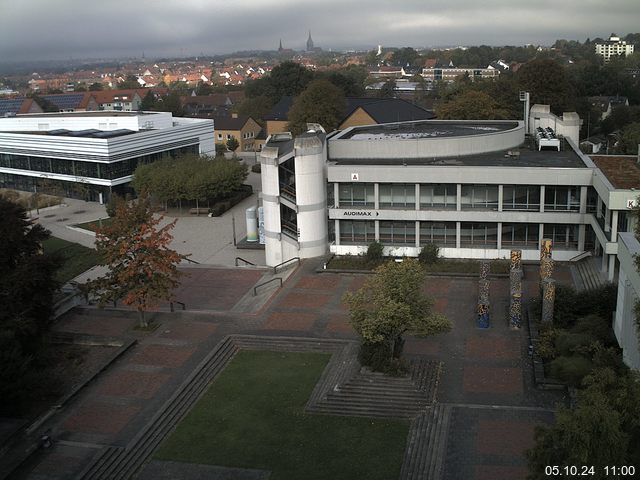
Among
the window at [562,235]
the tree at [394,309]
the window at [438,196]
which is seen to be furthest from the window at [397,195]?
the tree at [394,309]

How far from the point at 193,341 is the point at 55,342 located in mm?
6122

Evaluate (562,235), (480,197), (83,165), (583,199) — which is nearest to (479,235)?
(480,197)

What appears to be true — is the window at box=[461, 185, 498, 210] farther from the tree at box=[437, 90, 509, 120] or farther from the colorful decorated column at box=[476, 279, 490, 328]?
the tree at box=[437, 90, 509, 120]

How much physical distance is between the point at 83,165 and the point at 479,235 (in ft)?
135

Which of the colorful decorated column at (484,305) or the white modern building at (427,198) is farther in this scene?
the white modern building at (427,198)

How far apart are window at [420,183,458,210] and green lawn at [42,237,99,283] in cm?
1968

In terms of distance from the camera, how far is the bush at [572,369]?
23.3m

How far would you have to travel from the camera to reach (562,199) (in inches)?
1527

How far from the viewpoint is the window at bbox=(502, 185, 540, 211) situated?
128ft

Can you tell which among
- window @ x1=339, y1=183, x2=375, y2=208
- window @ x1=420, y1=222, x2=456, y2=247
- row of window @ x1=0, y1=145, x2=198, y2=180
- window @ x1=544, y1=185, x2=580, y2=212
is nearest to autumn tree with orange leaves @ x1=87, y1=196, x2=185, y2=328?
window @ x1=339, y1=183, x2=375, y2=208

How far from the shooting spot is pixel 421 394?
970 inches

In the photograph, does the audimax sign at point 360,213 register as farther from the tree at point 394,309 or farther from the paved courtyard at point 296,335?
the tree at point 394,309

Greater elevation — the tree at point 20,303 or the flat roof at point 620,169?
the flat roof at point 620,169

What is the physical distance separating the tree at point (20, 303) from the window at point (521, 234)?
24083 mm
